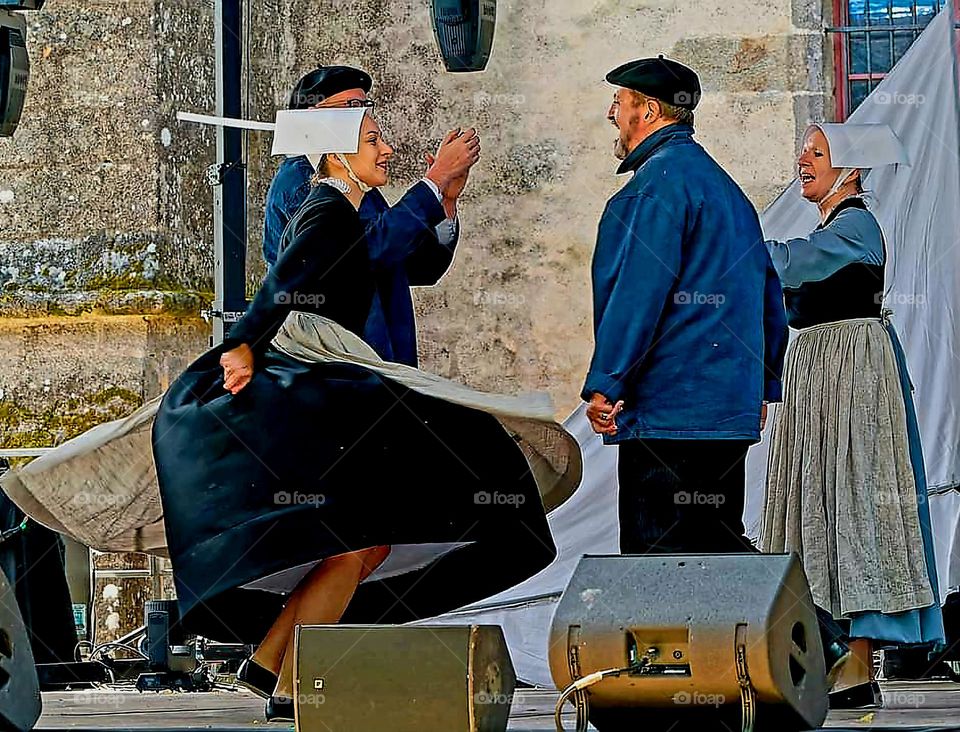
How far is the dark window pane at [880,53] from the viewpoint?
8.96 meters

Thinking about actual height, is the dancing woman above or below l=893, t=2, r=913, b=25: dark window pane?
below

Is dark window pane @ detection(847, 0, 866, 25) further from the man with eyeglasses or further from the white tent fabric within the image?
the man with eyeglasses

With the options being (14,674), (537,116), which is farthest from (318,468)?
(537,116)

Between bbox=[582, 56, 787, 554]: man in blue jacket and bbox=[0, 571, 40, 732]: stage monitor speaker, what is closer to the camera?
bbox=[0, 571, 40, 732]: stage monitor speaker

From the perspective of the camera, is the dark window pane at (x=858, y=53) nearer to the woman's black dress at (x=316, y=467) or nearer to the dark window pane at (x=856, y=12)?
the dark window pane at (x=856, y=12)

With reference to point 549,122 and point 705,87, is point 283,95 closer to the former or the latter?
point 549,122

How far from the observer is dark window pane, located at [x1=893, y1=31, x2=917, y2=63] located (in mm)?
8961

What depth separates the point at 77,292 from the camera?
8734 millimetres

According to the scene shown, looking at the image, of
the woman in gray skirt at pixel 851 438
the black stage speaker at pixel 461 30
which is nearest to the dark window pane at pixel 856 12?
the black stage speaker at pixel 461 30

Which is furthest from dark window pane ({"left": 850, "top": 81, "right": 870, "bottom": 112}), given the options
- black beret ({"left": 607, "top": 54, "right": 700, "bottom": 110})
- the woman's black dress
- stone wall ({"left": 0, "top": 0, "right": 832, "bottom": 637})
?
the woman's black dress

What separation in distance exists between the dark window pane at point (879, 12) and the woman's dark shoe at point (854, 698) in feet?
14.5

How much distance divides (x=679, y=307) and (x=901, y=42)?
447 cm

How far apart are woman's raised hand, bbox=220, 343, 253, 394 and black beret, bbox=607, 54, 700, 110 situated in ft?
4.04

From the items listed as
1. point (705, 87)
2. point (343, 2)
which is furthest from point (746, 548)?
point (343, 2)
